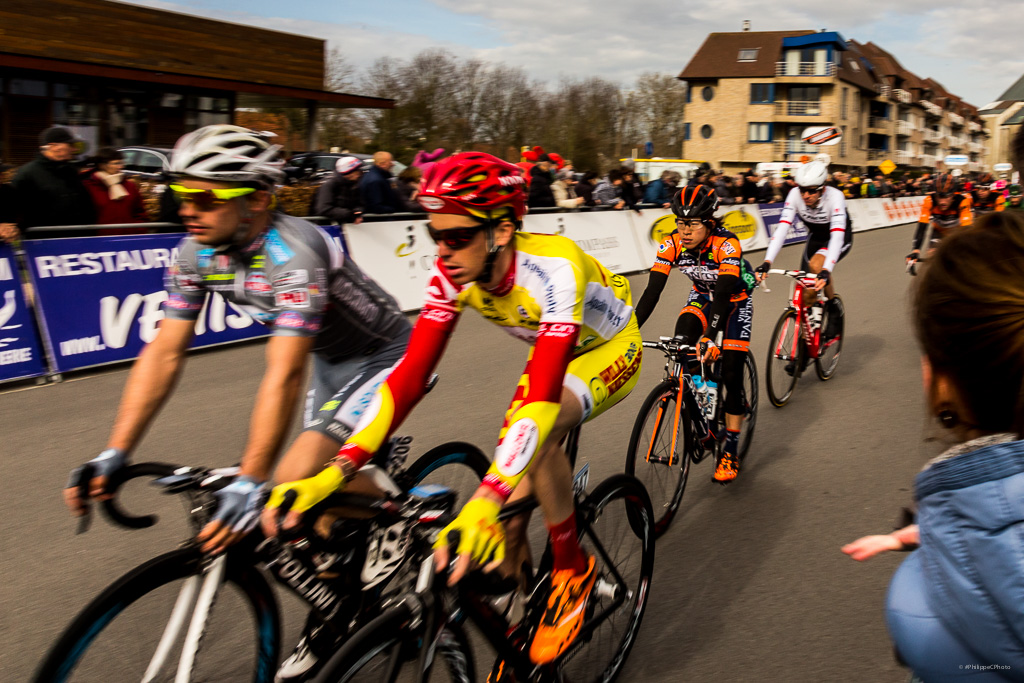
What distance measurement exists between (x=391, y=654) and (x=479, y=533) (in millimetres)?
412

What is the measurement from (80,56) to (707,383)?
73.4ft

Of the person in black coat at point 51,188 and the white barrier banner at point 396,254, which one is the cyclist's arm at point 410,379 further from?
the white barrier banner at point 396,254

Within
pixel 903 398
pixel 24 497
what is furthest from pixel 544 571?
pixel 903 398

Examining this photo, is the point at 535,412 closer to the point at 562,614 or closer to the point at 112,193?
the point at 562,614

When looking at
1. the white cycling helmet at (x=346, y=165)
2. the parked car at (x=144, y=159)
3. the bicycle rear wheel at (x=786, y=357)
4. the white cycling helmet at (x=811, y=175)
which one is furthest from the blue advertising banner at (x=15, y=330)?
the parked car at (x=144, y=159)

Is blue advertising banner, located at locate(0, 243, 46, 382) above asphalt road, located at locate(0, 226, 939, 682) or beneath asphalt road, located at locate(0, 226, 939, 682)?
above

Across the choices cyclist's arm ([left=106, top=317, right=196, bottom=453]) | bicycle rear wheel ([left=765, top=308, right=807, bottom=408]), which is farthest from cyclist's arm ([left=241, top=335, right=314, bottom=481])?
bicycle rear wheel ([left=765, top=308, right=807, bottom=408])

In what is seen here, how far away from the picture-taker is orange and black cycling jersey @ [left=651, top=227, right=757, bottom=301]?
5527 mm

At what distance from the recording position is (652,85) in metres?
89.9

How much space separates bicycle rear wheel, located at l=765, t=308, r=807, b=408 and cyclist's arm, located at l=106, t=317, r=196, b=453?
227 inches

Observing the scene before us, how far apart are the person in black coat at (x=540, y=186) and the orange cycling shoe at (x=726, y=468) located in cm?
950

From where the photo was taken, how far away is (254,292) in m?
A: 3.00

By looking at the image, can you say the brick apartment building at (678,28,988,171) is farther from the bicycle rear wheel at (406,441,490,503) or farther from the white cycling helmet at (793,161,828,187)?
the bicycle rear wheel at (406,441,490,503)

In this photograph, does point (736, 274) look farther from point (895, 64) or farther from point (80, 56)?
point (895, 64)
